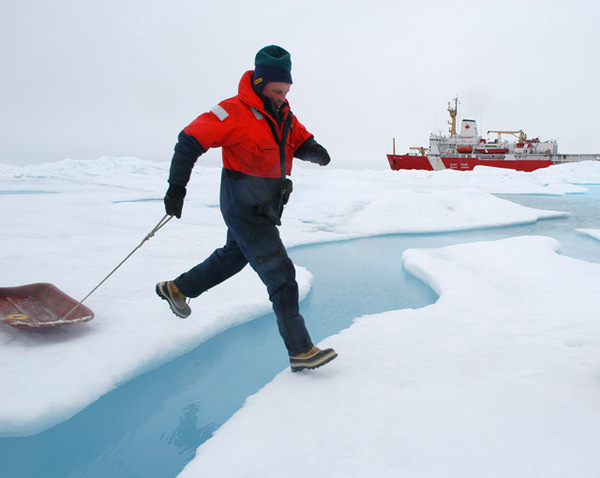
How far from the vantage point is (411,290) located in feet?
11.1

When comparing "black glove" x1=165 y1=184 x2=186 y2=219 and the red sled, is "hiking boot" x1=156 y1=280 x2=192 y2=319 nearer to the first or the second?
the red sled

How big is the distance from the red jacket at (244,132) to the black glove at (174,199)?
20 cm

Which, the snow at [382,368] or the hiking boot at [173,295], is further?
the hiking boot at [173,295]

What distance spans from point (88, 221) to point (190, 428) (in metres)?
5.14

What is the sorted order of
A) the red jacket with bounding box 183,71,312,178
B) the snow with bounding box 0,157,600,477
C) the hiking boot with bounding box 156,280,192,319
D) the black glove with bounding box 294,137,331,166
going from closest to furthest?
the snow with bounding box 0,157,600,477 → the red jacket with bounding box 183,71,312,178 → the black glove with bounding box 294,137,331,166 → the hiking boot with bounding box 156,280,192,319

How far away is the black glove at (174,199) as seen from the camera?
1636 millimetres

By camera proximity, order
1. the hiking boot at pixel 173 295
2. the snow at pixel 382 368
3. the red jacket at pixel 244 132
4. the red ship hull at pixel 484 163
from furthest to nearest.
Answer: the red ship hull at pixel 484 163 → the hiking boot at pixel 173 295 → the red jacket at pixel 244 132 → the snow at pixel 382 368

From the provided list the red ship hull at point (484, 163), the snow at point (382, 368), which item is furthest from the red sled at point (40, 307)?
the red ship hull at point (484, 163)

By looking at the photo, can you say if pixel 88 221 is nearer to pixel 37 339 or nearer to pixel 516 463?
pixel 37 339

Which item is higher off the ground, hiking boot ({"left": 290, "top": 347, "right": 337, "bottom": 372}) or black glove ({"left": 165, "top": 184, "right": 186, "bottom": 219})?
black glove ({"left": 165, "top": 184, "right": 186, "bottom": 219})

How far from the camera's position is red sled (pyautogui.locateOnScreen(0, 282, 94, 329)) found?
6.73 feet

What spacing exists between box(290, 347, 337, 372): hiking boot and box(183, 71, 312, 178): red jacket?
743 millimetres

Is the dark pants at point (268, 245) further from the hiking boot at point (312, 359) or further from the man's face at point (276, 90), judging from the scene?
the man's face at point (276, 90)

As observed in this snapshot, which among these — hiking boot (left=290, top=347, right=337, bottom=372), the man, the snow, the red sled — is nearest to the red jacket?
the man
